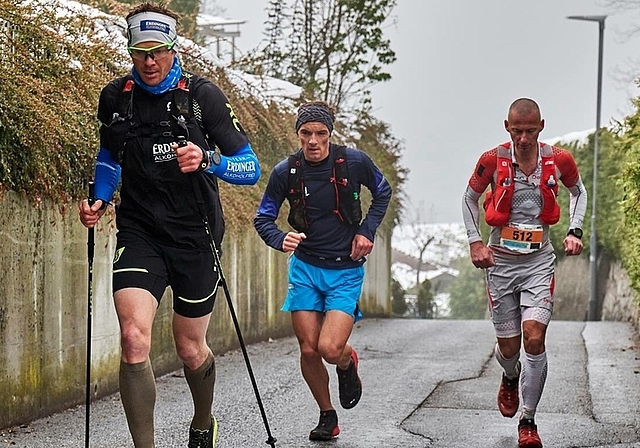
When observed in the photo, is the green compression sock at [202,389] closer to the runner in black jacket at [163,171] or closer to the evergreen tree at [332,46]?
the runner in black jacket at [163,171]

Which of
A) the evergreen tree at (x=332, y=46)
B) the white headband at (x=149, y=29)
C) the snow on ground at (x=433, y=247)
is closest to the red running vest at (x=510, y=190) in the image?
the white headband at (x=149, y=29)

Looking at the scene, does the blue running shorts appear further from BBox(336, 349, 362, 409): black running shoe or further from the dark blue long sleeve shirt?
BBox(336, 349, 362, 409): black running shoe

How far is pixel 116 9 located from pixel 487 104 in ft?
219

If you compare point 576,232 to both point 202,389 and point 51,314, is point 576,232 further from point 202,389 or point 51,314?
point 51,314

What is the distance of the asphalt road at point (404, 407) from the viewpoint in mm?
7324

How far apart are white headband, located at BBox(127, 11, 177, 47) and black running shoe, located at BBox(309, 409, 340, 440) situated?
2.68 metres

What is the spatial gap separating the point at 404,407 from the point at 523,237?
2.08 m

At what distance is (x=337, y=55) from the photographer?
25.9 m

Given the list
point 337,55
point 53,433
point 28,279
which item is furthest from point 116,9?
point 337,55

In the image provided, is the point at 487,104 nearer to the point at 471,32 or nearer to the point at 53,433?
the point at 471,32

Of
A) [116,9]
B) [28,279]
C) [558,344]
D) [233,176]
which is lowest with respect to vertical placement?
[558,344]

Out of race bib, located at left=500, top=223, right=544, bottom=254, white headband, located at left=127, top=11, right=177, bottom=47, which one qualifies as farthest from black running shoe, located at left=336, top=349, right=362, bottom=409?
white headband, located at left=127, top=11, right=177, bottom=47

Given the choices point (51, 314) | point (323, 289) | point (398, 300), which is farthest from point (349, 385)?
point (398, 300)

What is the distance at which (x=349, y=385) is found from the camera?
7.60m
